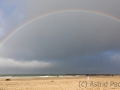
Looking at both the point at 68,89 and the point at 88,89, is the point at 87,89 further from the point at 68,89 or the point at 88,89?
the point at 68,89

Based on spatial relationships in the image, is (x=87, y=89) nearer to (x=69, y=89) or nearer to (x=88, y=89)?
(x=88, y=89)

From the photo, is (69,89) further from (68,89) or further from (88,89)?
(88,89)

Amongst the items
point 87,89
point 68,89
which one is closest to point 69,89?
point 68,89

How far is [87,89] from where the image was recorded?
29.8m

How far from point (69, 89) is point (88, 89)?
2.98 m

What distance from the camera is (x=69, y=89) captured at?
3103cm

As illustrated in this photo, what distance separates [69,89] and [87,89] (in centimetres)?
285

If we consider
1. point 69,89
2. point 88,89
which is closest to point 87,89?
point 88,89

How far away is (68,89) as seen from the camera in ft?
101

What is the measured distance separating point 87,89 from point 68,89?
2.93 meters

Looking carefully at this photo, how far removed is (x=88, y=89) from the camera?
29734 millimetres

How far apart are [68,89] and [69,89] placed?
20cm

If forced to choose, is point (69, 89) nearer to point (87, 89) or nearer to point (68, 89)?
point (68, 89)
